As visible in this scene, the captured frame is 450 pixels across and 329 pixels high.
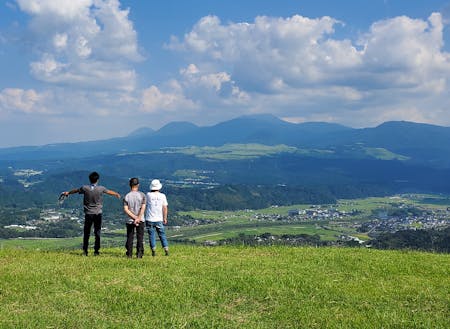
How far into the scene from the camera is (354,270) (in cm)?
1507

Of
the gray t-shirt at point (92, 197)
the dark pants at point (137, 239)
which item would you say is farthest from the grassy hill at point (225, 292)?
the gray t-shirt at point (92, 197)

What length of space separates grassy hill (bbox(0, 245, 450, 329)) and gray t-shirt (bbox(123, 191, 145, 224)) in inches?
70.8

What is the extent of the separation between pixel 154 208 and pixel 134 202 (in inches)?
31.7

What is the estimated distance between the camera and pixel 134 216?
17.7 m

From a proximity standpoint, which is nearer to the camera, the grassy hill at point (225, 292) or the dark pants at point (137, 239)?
the grassy hill at point (225, 292)

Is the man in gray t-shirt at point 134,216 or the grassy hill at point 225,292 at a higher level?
the man in gray t-shirt at point 134,216

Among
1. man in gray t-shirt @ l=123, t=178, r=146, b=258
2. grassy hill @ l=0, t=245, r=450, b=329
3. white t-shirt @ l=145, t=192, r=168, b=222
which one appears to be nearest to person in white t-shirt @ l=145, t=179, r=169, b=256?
white t-shirt @ l=145, t=192, r=168, b=222

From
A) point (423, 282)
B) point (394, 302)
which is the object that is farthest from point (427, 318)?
point (423, 282)

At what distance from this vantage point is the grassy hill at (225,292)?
32.2 ft

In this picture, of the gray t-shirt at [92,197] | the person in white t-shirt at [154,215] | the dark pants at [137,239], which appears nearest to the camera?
the dark pants at [137,239]

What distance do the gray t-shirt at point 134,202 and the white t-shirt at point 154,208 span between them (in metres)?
0.32

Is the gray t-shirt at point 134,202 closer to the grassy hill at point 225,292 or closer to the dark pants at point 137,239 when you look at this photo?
the dark pants at point 137,239

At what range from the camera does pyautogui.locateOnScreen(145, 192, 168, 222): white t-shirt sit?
18000 mm

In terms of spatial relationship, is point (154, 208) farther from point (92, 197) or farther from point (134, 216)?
point (92, 197)
